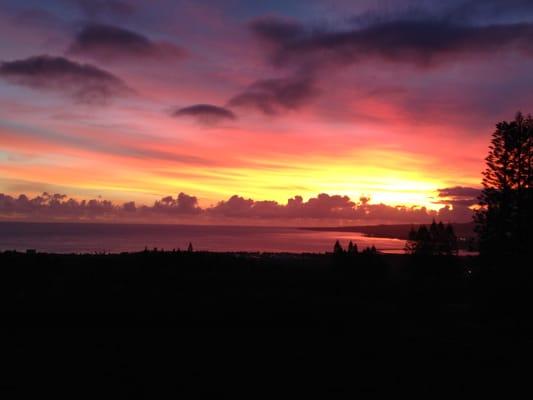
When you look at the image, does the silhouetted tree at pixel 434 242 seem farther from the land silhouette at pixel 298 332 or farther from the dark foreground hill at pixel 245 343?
the dark foreground hill at pixel 245 343

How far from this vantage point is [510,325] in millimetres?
26875

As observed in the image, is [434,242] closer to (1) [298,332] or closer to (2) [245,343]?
(1) [298,332]

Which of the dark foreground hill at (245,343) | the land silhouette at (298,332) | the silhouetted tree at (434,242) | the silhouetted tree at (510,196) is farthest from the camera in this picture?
the silhouetted tree at (434,242)

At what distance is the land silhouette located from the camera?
14117 mm

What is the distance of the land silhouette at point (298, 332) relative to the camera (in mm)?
14117

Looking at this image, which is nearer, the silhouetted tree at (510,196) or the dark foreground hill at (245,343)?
the dark foreground hill at (245,343)

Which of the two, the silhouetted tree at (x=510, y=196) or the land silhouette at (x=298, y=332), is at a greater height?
the silhouetted tree at (x=510, y=196)

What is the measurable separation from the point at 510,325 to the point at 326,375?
17.5m

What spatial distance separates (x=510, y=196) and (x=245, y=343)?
21230 millimetres

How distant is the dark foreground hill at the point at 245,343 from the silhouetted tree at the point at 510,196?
6.94 feet

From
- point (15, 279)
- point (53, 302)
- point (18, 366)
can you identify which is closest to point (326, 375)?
point (18, 366)

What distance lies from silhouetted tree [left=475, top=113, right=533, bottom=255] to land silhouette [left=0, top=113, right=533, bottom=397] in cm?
7

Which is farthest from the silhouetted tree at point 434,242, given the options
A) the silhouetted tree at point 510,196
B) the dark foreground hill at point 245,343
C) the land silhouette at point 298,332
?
the silhouetted tree at point 510,196

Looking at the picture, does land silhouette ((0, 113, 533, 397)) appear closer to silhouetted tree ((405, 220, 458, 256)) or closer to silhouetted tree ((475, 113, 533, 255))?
silhouetted tree ((475, 113, 533, 255))
